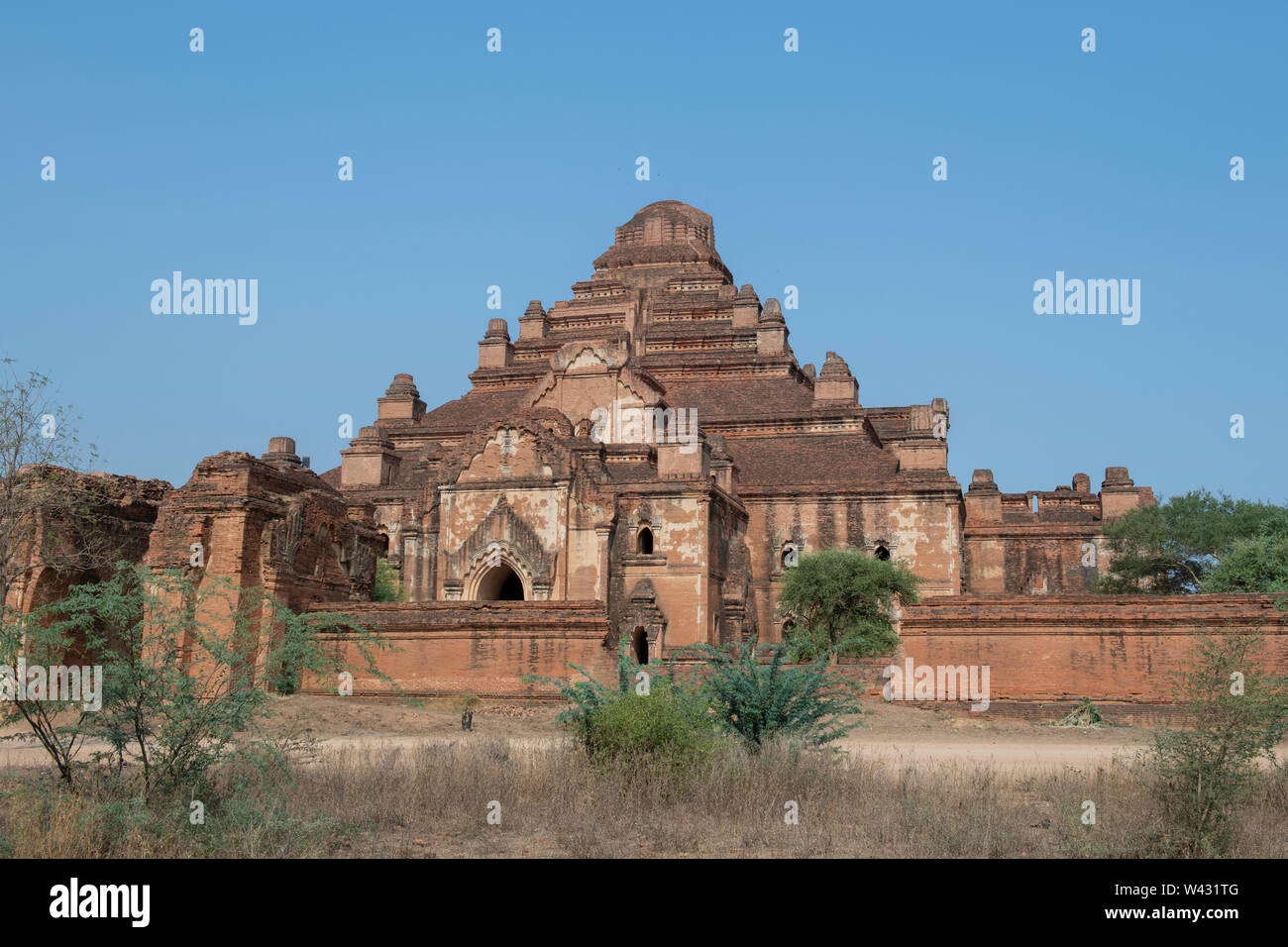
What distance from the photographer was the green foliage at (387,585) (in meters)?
31.1

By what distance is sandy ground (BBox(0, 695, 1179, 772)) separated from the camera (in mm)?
15977

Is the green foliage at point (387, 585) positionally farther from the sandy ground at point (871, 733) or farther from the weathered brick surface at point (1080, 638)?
the weathered brick surface at point (1080, 638)

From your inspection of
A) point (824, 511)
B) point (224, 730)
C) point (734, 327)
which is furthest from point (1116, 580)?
point (224, 730)

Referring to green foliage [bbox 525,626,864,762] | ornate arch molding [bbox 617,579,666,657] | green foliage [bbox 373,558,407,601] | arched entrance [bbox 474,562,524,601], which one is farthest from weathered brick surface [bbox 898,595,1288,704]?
green foliage [bbox 373,558,407,601]

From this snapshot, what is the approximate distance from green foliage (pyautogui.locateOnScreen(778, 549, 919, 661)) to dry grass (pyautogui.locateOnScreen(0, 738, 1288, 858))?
1750 cm

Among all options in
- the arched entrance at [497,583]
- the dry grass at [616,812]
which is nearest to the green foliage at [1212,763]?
the dry grass at [616,812]

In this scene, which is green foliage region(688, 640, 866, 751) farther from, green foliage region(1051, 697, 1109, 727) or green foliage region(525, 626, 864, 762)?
green foliage region(1051, 697, 1109, 727)

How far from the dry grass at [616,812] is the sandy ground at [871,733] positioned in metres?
2.52

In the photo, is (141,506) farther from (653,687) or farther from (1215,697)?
(1215,697)

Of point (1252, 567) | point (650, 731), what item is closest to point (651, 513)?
point (1252, 567)

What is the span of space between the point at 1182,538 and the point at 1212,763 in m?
27.1

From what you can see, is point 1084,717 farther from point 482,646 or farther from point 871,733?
point 482,646
